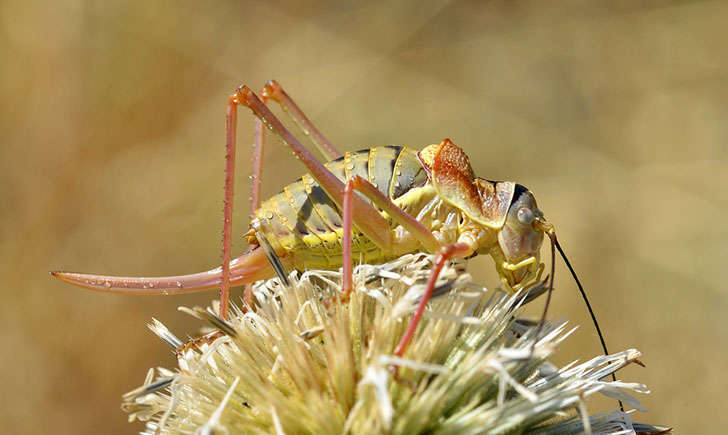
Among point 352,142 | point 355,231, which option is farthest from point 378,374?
point 352,142

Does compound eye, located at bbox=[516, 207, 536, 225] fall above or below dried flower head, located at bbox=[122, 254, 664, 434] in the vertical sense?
above

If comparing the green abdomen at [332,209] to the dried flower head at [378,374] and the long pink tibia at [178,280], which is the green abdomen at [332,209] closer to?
the long pink tibia at [178,280]

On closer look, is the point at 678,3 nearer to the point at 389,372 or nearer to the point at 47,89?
the point at 389,372

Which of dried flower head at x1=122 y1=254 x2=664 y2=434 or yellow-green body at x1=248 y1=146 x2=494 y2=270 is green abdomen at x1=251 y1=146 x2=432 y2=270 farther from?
dried flower head at x1=122 y1=254 x2=664 y2=434

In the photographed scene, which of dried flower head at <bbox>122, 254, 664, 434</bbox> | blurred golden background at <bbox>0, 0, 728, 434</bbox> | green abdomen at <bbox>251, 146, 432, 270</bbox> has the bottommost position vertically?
dried flower head at <bbox>122, 254, 664, 434</bbox>

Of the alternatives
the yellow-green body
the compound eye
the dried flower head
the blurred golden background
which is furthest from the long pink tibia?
the blurred golden background

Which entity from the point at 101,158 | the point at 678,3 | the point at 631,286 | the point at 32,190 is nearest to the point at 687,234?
the point at 631,286

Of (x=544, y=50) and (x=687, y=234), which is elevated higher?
(x=544, y=50)
